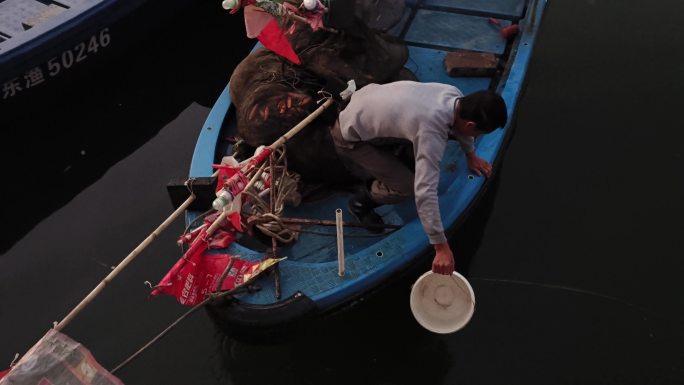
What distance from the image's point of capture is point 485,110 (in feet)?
10.6

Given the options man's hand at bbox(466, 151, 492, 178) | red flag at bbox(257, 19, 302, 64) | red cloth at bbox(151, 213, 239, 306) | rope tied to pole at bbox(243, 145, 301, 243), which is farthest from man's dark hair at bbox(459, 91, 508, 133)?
red cloth at bbox(151, 213, 239, 306)

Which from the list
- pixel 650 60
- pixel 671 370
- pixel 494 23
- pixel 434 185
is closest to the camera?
pixel 434 185

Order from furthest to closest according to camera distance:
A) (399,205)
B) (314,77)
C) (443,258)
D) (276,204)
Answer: (314,77), (399,205), (276,204), (443,258)

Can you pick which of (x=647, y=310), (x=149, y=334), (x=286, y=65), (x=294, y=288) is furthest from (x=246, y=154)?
(x=647, y=310)

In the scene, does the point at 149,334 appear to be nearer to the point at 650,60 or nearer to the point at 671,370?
the point at 671,370

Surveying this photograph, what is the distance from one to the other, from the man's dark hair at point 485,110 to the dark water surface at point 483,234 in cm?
152

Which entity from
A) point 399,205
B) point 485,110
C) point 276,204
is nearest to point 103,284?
point 276,204

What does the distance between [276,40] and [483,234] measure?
90.5 inches

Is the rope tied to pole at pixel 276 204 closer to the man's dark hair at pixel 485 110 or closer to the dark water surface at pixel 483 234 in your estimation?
the dark water surface at pixel 483 234

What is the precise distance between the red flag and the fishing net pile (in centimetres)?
8

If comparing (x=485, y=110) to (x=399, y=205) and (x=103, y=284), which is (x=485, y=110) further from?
(x=103, y=284)

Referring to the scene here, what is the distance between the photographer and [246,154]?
14.6 feet

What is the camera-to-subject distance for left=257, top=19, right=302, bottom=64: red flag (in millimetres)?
4105

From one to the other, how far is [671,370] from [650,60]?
3369 mm
